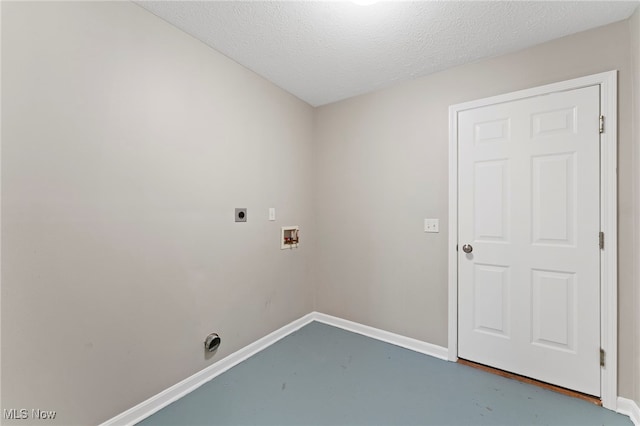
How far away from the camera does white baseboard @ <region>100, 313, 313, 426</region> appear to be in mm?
1516

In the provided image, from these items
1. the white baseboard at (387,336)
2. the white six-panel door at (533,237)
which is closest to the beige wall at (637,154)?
the white six-panel door at (533,237)

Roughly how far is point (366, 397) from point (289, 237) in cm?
151

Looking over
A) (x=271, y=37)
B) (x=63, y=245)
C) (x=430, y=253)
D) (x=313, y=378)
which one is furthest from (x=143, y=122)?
(x=430, y=253)

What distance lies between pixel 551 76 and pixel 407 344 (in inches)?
93.4

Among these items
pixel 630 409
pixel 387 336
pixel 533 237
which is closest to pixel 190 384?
pixel 387 336

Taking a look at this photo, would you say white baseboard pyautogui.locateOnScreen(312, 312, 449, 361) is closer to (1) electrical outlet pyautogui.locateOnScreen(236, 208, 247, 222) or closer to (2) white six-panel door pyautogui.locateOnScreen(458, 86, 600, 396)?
(2) white six-panel door pyautogui.locateOnScreen(458, 86, 600, 396)

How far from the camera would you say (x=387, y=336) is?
2.50 meters

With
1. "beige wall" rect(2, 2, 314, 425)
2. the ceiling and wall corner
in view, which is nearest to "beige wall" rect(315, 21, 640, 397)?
the ceiling and wall corner

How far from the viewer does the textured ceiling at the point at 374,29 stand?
1.55 meters

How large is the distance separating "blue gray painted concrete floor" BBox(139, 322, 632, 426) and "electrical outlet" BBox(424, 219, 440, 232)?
1088 millimetres

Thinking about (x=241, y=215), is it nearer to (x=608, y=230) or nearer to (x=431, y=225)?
(x=431, y=225)

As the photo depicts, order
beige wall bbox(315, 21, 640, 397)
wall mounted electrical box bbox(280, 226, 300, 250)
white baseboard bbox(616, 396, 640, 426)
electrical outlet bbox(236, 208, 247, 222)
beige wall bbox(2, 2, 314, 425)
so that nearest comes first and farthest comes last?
beige wall bbox(2, 2, 314, 425), white baseboard bbox(616, 396, 640, 426), beige wall bbox(315, 21, 640, 397), electrical outlet bbox(236, 208, 247, 222), wall mounted electrical box bbox(280, 226, 300, 250)

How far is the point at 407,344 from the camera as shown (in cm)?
239

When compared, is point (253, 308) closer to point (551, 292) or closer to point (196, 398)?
point (196, 398)
